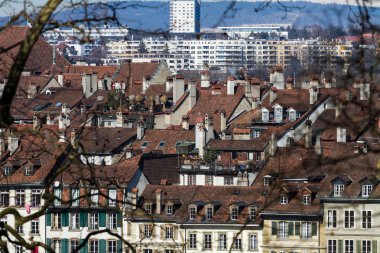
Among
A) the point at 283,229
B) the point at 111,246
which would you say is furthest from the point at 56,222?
the point at 283,229

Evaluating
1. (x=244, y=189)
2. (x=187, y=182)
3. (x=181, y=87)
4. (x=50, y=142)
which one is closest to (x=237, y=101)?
(x=181, y=87)

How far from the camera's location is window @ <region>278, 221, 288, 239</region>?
147 feet

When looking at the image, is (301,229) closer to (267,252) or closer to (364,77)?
(267,252)

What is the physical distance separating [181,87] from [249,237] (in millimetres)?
31644

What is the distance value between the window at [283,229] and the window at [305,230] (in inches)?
21.5

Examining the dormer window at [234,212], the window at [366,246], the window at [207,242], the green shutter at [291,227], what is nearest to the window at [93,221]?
the window at [207,242]

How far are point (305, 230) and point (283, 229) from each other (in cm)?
83

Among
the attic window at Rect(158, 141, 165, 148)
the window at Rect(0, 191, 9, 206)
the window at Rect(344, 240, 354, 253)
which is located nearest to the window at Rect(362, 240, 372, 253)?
the window at Rect(344, 240, 354, 253)

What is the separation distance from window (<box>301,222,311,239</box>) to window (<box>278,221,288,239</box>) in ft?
1.79

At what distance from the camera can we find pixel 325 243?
4503 centimetres

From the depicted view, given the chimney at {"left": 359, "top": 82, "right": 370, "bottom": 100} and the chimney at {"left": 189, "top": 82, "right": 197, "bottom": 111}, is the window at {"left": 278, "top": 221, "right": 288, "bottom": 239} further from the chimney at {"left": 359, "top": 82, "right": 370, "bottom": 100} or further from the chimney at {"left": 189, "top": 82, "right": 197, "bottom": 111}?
the chimney at {"left": 359, "top": 82, "right": 370, "bottom": 100}

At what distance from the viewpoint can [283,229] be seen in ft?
147

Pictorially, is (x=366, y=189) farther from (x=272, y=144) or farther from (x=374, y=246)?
(x=272, y=144)

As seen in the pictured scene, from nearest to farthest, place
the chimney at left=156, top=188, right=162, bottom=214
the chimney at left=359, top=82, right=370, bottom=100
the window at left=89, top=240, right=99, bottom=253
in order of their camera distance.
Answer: the chimney at left=359, top=82, right=370, bottom=100 < the chimney at left=156, top=188, right=162, bottom=214 < the window at left=89, top=240, right=99, bottom=253
